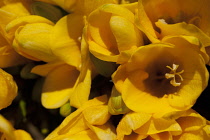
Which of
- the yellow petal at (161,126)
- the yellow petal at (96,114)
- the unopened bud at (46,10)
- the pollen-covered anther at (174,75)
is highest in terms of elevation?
the unopened bud at (46,10)

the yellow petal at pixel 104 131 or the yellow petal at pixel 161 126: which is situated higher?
the yellow petal at pixel 161 126

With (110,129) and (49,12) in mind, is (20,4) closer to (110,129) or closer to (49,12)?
(49,12)

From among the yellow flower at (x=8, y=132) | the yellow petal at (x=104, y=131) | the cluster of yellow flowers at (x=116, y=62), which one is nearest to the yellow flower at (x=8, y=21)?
the cluster of yellow flowers at (x=116, y=62)

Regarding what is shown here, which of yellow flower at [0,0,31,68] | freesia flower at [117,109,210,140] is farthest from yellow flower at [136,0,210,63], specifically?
yellow flower at [0,0,31,68]

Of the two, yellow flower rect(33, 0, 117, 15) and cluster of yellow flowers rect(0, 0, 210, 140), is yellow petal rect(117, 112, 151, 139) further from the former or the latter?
yellow flower rect(33, 0, 117, 15)

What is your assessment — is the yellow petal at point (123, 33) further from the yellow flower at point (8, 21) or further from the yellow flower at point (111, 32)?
the yellow flower at point (8, 21)

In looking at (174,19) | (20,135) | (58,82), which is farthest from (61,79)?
(174,19)
